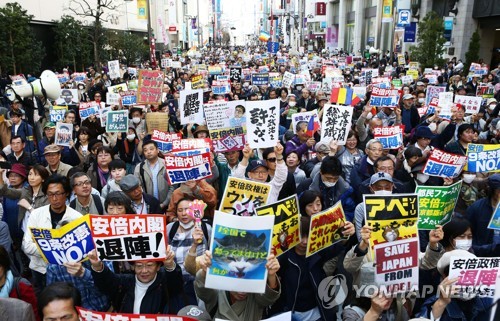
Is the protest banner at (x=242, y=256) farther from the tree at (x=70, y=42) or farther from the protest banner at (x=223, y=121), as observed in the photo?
the tree at (x=70, y=42)

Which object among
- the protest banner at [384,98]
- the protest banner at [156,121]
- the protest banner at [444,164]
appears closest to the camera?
Answer: the protest banner at [444,164]

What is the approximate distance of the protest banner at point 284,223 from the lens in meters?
3.71

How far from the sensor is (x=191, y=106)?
947 cm

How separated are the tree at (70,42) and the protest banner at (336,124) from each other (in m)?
25.4

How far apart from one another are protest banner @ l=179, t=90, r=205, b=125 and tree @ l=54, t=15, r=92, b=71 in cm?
2242

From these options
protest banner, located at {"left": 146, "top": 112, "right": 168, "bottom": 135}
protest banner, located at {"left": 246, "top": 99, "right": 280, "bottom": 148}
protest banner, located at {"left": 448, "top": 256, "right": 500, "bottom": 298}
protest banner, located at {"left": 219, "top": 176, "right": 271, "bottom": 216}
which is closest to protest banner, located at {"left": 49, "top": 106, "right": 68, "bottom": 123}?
protest banner, located at {"left": 146, "top": 112, "right": 168, "bottom": 135}

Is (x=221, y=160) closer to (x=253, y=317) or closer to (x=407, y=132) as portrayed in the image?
(x=253, y=317)

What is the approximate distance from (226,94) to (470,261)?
11.2m

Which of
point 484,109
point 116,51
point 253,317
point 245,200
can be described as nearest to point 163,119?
point 245,200

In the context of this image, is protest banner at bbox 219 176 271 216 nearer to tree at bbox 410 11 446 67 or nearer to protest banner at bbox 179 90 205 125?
protest banner at bbox 179 90 205 125

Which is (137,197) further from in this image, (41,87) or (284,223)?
(41,87)

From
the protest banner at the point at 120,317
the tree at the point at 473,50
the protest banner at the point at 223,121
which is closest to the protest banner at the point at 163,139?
the protest banner at the point at 223,121

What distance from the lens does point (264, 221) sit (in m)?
3.26

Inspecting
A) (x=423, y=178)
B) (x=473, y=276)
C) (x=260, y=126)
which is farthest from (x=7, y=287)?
(x=423, y=178)
